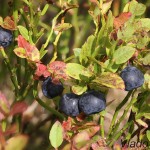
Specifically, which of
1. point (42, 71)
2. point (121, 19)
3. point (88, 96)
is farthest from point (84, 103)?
point (121, 19)

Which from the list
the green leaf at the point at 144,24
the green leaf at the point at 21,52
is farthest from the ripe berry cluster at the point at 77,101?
the green leaf at the point at 144,24

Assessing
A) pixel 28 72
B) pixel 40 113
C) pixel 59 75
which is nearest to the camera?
pixel 59 75

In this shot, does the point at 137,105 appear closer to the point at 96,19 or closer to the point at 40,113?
the point at 96,19

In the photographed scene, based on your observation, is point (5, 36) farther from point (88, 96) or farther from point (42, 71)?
point (88, 96)

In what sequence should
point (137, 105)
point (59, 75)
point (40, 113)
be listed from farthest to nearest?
point (40, 113)
point (137, 105)
point (59, 75)

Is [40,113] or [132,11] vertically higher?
[132,11]

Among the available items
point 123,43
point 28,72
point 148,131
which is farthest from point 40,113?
point 123,43

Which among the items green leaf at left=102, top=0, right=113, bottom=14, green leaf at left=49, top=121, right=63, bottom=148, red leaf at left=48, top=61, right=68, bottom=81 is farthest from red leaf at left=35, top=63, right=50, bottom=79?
green leaf at left=102, top=0, right=113, bottom=14

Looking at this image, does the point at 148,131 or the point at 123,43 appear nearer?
the point at 123,43
